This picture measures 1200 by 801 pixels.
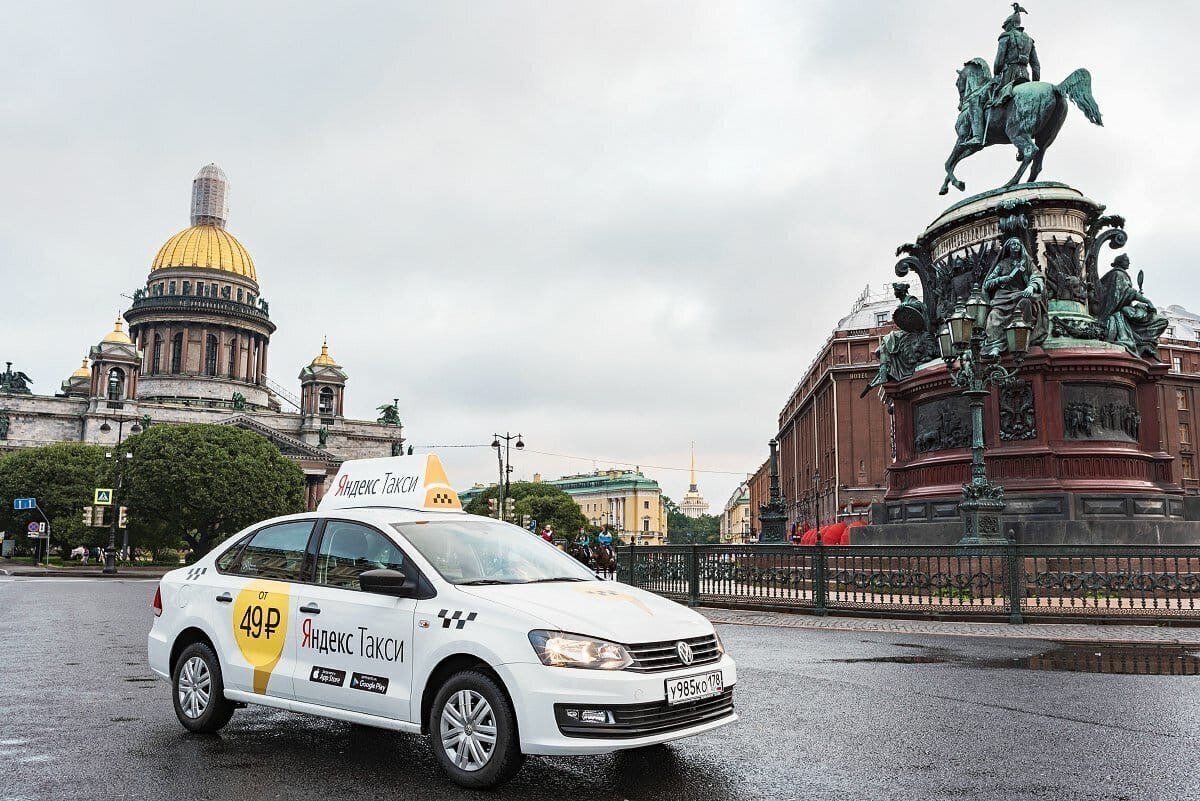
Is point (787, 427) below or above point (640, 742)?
above

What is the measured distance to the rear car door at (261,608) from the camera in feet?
21.7

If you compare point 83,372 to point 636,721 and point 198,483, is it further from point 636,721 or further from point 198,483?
point 636,721

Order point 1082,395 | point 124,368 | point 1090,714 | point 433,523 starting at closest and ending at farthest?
point 433,523 < point 1090,714 < point 1082,395 < point 124,368

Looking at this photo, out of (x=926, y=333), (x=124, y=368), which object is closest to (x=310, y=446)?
(x=124, y=368)

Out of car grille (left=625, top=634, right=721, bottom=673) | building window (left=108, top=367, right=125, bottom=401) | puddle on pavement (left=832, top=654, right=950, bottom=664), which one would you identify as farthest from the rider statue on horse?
building window (left=108, top=367, right=125, bottom=401)

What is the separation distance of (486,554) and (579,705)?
1.72 metres

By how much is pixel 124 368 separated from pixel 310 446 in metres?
19.4

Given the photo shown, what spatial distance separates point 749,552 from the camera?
18453mm

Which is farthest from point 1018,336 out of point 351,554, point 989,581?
point 351,554

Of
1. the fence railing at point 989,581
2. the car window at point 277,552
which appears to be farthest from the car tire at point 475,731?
the fence railing at point 989,581

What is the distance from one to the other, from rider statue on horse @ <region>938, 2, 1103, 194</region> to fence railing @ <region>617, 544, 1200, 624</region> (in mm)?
12249

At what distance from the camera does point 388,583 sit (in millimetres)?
5949

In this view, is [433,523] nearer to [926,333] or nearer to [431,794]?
[431,794]

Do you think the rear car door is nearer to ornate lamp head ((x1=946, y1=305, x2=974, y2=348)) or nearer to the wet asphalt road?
the wet asphalt road
